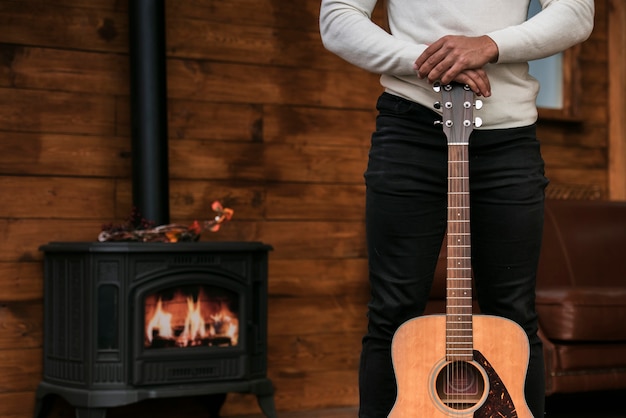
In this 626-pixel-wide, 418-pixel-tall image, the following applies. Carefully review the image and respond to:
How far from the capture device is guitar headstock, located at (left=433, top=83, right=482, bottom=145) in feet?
5.53

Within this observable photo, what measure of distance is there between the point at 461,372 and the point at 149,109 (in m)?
1.58

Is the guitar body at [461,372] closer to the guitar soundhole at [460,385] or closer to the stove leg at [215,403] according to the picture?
the guitar soundhole at [460,385]

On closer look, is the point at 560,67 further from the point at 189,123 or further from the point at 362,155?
the point at 189,123

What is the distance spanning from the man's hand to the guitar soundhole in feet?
1.60

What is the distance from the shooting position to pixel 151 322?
277cm

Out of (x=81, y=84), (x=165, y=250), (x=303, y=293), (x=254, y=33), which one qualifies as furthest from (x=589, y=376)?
(x=81, y=84)

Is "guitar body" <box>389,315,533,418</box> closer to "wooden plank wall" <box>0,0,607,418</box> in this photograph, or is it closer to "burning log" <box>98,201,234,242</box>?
"burning log" <box>98,201,234,242</box>

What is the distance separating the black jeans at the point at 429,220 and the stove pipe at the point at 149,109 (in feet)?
4.29

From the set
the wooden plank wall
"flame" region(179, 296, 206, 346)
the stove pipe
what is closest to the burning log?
the stove pipe

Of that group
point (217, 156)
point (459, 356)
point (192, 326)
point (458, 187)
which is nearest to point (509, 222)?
point (458, 187)

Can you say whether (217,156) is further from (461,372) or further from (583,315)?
(461,372)

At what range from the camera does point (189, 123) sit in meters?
3.25

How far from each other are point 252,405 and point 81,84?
4.04ft

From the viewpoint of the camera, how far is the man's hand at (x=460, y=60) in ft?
5.42
